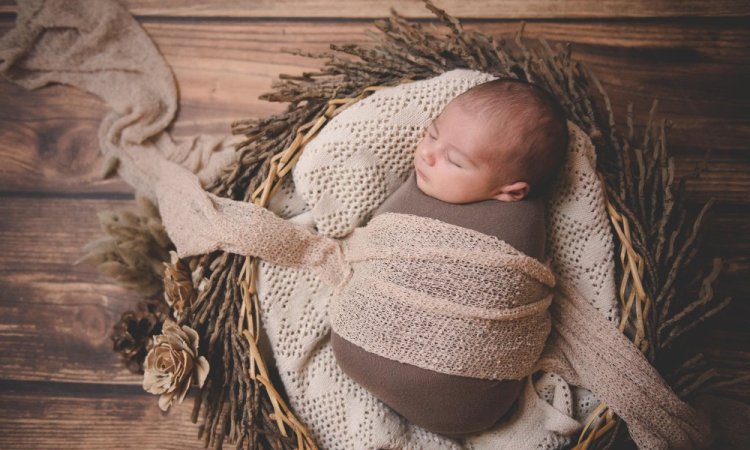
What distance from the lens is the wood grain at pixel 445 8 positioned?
1.21 m

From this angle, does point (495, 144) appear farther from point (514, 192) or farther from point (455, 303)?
point (455, 303)

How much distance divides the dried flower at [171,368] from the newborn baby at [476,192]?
25cm

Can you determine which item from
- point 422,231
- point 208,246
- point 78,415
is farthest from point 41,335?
point 422,231

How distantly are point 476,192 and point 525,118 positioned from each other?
0.14 meters

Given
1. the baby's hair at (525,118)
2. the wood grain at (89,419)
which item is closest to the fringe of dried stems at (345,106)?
Answer: the baby's hair at (525,118)

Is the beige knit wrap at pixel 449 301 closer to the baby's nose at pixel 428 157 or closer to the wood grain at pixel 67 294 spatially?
the baby's nose at pixel 428 157

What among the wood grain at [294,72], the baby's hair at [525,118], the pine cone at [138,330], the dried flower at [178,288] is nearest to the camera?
the baby's hair at [525,118]

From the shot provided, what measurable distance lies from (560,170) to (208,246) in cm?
64

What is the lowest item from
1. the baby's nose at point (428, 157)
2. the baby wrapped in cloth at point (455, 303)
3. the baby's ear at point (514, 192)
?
the baby wrapped in cloth at point (455, 303)

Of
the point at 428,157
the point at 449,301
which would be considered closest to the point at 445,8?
the point at 428,157

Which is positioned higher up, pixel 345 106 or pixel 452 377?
pixel 345 106

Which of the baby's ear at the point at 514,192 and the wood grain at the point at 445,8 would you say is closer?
the baby's ear at the point at 514,192

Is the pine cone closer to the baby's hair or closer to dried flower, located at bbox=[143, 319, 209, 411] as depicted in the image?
dried flower, located at bbox=[143, 319, 209, 411]

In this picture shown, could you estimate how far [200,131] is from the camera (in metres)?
1.23
